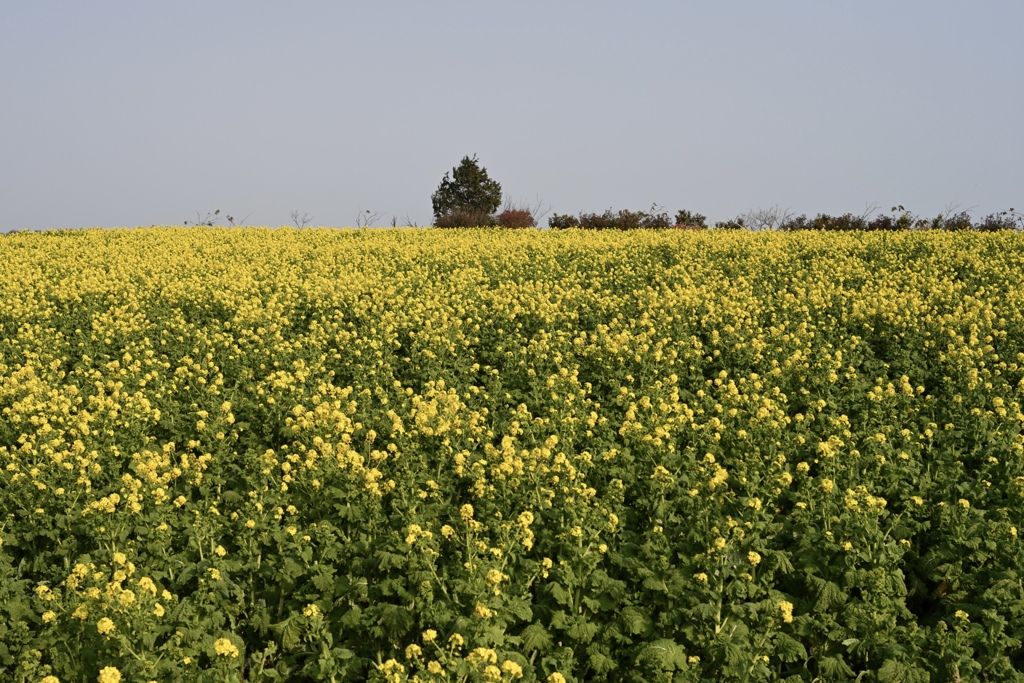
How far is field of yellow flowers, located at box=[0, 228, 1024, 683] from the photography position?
6301mm

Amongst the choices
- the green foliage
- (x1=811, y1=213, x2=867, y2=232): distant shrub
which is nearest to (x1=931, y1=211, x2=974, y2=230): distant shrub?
(x1=811, y1=213, x2=867, y2=232): distant shrub

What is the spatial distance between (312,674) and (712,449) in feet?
15.5

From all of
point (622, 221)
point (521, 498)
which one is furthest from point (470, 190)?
point (521, 498)

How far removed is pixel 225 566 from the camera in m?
6.91

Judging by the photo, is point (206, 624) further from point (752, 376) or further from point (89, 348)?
point (89, 348)

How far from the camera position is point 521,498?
779 centimetres

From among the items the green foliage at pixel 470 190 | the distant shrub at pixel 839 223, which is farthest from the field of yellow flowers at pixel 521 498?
the green foliage at pixel 470 190

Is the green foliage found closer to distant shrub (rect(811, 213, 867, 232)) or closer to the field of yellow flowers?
distant shrub (rect(811, 213, 867, 232))

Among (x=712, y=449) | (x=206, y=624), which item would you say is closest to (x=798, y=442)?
(x=712, y=449)

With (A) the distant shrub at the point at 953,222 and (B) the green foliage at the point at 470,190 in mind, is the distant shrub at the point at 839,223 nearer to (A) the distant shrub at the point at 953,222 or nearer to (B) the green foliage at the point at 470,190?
(A) the distant shrub at the point at 953,222

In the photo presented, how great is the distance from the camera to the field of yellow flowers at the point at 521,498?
20.7ft

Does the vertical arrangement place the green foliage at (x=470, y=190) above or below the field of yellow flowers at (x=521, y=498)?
above

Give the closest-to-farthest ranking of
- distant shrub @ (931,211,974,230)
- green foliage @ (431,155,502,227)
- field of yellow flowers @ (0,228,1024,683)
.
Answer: field of yellow flowers @ (0,228,1024,683) → distant shrub @ (931,211,974,230) → green foliage @ (431,155,502,227)

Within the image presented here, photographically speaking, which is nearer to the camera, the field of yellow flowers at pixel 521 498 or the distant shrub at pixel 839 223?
the field of yellow flowers at pixel 521 498
